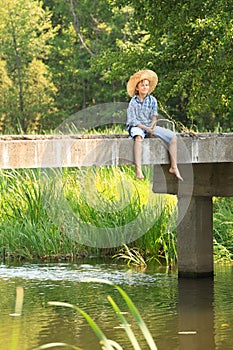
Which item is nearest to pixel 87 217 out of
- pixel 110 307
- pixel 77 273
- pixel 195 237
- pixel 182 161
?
pixel 77 273

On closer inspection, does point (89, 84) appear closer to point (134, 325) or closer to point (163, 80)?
point (163, 80)

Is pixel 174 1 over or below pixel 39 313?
over

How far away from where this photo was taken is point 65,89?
49500 mm

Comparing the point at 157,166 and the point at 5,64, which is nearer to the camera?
the point at 157,166

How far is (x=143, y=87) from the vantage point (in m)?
9.50

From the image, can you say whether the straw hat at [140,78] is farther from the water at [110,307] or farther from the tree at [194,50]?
the tree at [194,50]

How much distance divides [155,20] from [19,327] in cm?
1014

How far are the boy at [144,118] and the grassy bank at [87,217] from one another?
3.36 metres

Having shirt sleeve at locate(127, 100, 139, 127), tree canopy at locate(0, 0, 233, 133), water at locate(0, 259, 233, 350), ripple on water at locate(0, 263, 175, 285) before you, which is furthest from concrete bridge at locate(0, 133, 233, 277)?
tree canopy at locate(0, 0, 233, 133)

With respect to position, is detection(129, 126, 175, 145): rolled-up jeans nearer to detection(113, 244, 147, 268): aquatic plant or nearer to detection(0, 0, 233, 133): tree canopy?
detection(113, 244, 147, 268): aquatic plant

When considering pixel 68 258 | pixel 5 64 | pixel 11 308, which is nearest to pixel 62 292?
pixel 11 308

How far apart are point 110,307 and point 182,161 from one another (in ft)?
4.92

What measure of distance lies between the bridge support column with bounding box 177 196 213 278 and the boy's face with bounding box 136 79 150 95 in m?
2.05

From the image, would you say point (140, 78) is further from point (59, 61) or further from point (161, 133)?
point (59, 61)
